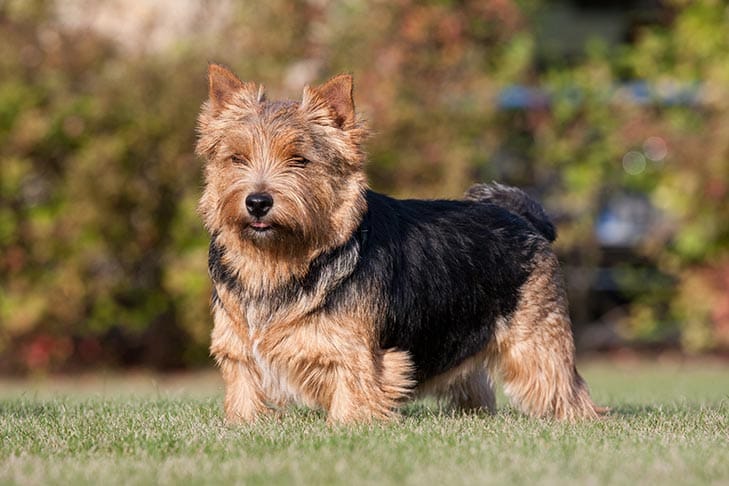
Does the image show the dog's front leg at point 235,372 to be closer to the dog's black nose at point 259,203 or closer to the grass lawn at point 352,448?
the grass lawn at point 352,448

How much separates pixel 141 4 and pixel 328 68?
330 cm

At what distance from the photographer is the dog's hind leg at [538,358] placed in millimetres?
6840

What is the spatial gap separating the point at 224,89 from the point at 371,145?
8144mm

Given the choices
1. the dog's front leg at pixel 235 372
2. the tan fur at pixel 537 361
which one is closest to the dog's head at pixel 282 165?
the dog's front leg at pixel 235 372

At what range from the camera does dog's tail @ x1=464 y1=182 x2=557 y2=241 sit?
7412 mm

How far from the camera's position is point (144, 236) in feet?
46.8

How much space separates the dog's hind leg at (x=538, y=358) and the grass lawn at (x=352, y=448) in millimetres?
168

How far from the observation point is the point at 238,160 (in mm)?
6125

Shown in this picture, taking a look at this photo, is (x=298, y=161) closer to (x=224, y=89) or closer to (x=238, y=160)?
(x=238, y=160)

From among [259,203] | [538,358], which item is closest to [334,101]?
[259,203]

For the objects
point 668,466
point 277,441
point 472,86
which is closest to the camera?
point 668,466

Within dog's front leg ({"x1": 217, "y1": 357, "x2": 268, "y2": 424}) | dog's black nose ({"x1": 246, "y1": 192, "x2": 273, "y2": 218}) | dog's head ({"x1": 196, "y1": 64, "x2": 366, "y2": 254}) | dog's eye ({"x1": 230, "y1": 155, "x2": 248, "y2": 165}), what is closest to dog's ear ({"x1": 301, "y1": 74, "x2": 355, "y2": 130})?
dog's head ({"x1": 196, "y1": 64, "x2": 366, "y2": 254})

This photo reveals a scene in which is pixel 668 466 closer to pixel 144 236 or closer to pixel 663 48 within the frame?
pixel 144 236

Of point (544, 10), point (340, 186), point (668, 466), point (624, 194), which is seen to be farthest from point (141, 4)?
point (668, 466)
